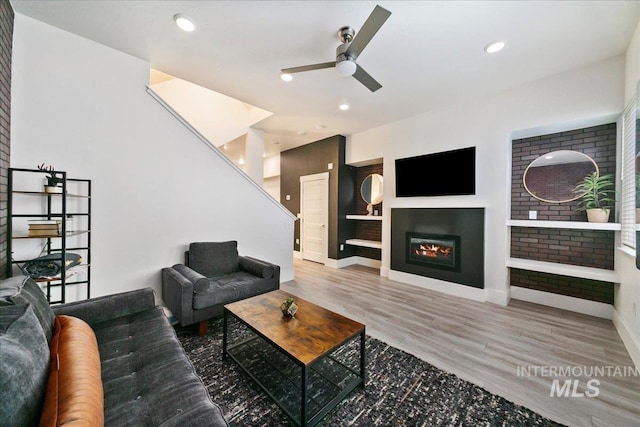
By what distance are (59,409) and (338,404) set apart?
1.39 metres

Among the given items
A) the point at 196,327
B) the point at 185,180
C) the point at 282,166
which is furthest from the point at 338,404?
the point at 282,166

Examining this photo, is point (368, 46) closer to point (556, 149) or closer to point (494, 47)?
point (494, 47)

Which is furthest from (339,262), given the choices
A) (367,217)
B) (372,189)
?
(372,189)

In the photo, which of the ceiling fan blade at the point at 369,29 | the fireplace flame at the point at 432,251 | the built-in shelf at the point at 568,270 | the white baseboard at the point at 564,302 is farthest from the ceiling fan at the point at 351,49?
the white baseboard at the point at 564,302

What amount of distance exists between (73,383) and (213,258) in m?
2.17

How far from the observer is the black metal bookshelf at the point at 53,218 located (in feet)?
6.62

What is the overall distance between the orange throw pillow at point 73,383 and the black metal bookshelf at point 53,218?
127 cm

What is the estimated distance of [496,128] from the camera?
10.9ft

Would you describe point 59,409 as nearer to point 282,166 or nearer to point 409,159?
point 409,159

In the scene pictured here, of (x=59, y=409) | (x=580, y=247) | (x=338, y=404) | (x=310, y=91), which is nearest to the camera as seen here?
(x=59, y=409)

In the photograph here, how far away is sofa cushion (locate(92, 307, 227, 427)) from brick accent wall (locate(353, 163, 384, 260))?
14.1 ft

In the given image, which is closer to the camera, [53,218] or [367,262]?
[53,218]

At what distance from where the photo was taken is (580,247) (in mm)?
2994

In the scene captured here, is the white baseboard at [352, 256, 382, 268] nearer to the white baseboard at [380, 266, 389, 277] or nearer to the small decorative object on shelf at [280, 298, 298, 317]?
the white baseboard at [380, 266, 389, 277]
